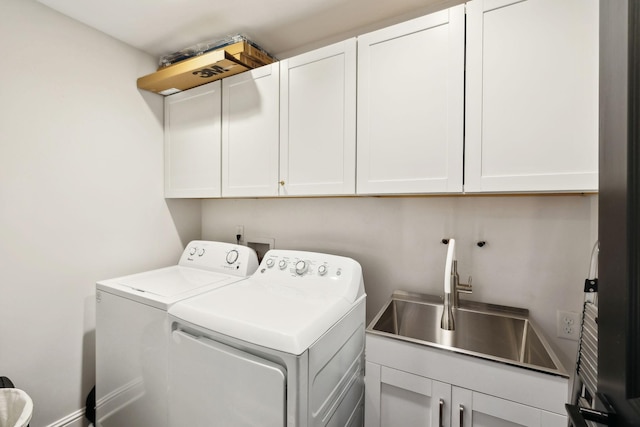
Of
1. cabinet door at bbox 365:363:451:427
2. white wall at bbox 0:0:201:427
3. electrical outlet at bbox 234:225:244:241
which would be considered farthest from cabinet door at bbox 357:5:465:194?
white wall at bbox 0:0:201:427

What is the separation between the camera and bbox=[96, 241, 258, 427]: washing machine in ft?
4.47

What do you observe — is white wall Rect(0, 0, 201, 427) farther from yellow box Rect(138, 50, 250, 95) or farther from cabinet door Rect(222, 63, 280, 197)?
cabinet door Rect(222, 63, 280, 197)

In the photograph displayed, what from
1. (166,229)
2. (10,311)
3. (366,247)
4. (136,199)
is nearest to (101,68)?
(136,199)

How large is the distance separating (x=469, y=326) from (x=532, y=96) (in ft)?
3.64

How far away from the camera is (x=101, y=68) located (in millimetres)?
1834

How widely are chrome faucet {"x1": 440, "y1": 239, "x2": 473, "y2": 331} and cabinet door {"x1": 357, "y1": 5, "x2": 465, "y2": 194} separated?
12.6 inches

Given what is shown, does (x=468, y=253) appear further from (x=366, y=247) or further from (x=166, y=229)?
(x=166, y=229)

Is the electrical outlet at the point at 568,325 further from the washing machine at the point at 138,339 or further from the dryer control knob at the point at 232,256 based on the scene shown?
the dryer control knob at the point at 232,256

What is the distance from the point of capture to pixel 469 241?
4.99 feet

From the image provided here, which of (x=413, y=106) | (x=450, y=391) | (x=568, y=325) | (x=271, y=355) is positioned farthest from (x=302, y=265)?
(x=568, y=325)

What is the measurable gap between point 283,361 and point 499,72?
4.62 ft

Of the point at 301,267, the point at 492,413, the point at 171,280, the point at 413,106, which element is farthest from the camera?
the point at 171,280

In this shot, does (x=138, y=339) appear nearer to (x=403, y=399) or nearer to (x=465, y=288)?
(x=403, y=399)

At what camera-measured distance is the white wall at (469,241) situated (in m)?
1.33
